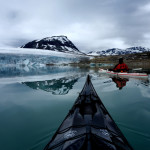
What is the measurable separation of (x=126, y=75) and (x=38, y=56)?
8979 cm

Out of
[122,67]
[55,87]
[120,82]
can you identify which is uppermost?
[122,67]

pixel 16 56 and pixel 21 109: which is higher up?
pixel 16 56

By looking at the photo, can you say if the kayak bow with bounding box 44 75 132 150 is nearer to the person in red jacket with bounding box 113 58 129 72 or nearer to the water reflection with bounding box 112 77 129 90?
the water reflection with bounding box 112 77 129 90

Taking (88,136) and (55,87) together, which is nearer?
(88,136)

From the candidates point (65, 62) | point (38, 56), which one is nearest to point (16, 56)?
point (38, 56)

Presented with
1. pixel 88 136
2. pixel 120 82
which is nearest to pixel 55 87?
pixel 120 82

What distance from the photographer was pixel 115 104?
7457 millimetres

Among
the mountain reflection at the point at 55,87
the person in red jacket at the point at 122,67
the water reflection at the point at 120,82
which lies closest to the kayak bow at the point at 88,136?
the mountain reflection at the point at 55,87

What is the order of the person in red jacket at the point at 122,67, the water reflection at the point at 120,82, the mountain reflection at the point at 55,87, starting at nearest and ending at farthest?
the mountain reflection at the point at 55,87 < the water reflection at the point at 120,82 < the person in red jacket at the point at 122,67

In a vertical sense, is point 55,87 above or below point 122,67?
below

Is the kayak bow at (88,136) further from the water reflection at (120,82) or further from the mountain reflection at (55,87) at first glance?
the water reflection at (120,82)

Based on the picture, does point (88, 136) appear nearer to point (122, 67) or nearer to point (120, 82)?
point (120, 82)

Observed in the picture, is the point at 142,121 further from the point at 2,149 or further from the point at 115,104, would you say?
the point at 2,149

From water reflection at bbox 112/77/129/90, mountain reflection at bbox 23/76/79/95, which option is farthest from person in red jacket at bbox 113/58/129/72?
mountain reflection at bbox 23/76/79/95
